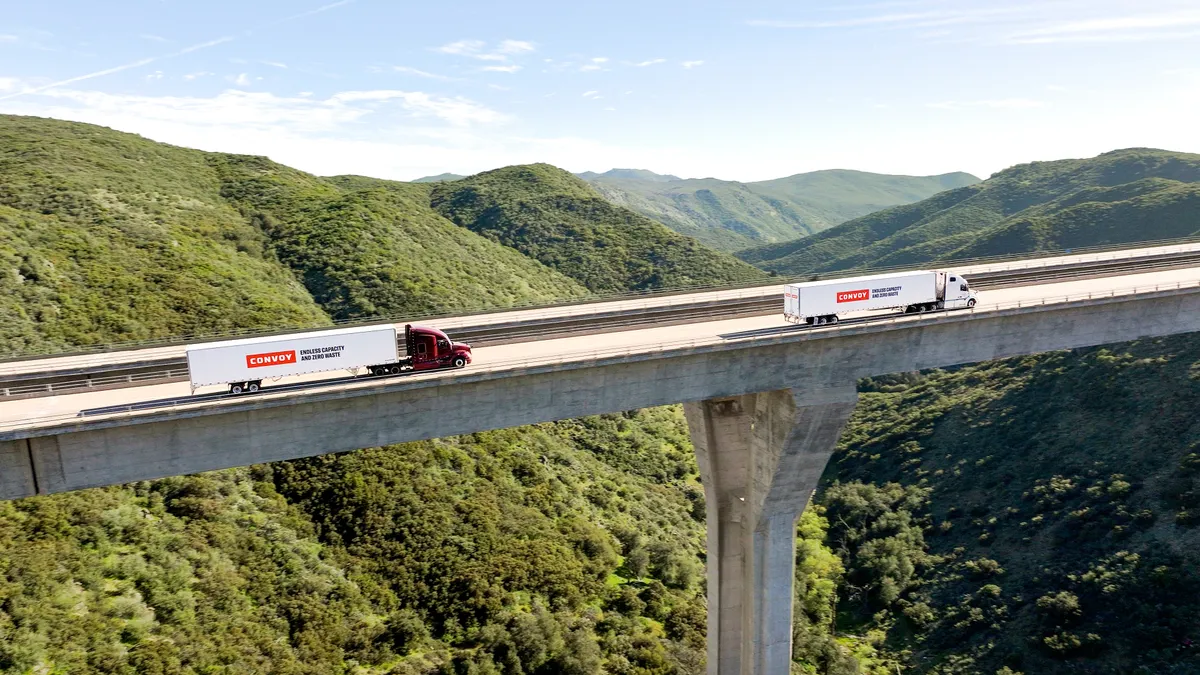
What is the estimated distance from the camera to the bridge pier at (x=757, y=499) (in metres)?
29.9

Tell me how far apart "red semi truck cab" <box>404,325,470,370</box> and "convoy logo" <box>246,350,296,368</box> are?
4.08m

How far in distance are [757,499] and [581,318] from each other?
12216 mm

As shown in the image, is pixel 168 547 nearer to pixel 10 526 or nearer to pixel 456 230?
pixel 10 526

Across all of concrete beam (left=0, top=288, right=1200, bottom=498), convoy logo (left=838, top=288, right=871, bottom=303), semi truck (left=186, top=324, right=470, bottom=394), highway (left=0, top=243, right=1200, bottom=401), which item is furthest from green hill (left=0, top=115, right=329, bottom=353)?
convoy logo (left=838, top=288, right=871, bottom=303)

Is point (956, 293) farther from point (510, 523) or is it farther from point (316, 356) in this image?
point (510, 523)

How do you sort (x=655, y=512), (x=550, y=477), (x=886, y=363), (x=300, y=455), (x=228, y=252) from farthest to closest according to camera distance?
(x=228, y=252), (x=655, y=512), (x=550, y=477), (x=886, y=363), (x=300, y=455)

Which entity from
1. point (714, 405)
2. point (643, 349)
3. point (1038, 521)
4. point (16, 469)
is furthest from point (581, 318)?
point (1038, 521)

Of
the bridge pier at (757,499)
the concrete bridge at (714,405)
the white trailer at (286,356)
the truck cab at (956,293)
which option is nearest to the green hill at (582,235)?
the bridge pier at (757,499)

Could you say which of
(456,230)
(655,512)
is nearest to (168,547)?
(655,512)

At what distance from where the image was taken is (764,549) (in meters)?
32.8

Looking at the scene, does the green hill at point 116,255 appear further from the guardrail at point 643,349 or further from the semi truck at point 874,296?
the semi truck at point 874,296

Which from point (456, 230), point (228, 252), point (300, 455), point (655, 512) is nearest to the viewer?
point (300, 455)

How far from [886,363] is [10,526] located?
136 ft

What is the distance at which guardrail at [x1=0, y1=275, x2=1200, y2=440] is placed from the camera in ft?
68.6
